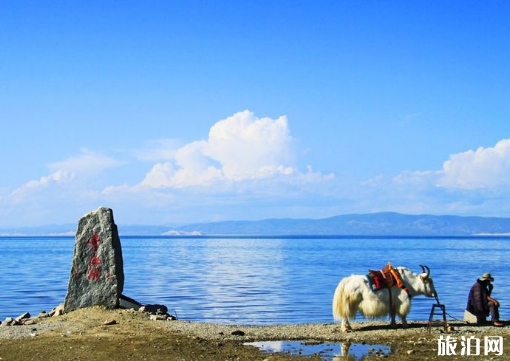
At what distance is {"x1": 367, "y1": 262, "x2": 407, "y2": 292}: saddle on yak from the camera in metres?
15.3

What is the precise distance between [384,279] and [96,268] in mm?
7446

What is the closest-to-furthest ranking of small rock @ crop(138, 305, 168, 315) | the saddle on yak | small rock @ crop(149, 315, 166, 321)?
1. the saddle on yak
2. small rock @ crop(149, 315, 166, 321)
3. small rock @ crop(138, 305, 168, 315)

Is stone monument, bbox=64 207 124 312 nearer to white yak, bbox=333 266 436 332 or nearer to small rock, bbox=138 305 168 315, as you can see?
small rock, bbox=138 305 168 315

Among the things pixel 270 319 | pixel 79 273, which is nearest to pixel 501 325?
pixel 270 319

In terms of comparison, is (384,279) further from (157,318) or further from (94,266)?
(94,266)

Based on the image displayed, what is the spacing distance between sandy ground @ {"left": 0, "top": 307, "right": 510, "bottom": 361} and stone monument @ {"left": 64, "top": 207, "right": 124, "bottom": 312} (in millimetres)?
526

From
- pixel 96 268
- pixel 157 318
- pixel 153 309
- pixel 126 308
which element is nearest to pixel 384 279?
pixel 157 318

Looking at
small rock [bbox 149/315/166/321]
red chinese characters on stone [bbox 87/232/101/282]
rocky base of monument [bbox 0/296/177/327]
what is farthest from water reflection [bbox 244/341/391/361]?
red chinese characters on stone [bbox 87/232/101/282]

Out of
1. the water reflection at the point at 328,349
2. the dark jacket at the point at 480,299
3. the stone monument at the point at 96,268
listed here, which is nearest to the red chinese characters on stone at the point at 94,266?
the stone monument at the point at 96,268

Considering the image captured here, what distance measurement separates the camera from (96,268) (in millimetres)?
18016

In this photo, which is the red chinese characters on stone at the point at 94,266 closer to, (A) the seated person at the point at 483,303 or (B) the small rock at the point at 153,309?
(B) the small rock at the point at 153,309

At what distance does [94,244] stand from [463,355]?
10049 millimetres

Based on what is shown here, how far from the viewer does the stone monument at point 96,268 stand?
17812 millimetres

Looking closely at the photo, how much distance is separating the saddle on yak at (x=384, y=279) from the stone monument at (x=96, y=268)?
6619 mm
